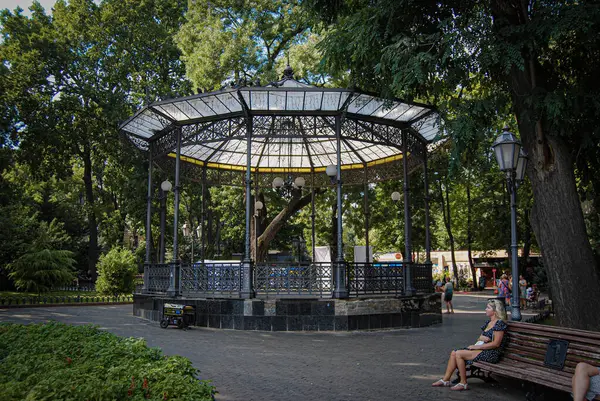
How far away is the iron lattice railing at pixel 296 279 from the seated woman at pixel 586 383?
8517 mm

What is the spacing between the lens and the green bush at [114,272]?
26500mm

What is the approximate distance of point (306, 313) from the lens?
42.0 ft

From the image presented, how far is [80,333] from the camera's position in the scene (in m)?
7.00

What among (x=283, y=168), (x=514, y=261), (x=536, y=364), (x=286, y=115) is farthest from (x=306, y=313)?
(x=283, y=168)

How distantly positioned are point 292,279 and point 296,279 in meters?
0.12

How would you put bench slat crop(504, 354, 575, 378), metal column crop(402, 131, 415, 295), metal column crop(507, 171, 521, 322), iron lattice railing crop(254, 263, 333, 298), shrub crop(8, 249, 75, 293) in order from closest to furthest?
bench slat crop(504, 354, 575, 378) → metal column crop(507, 171, 521, 322) → iron lattice railing crop(254, 263, 333, 298) → metal column crop(402, 131, 415, 295) → shrub crop(8, 249, 75, 293)

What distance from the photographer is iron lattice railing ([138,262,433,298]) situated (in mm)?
13367

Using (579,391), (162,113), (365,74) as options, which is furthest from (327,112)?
(579,391)

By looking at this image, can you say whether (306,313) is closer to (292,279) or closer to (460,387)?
(292,279)

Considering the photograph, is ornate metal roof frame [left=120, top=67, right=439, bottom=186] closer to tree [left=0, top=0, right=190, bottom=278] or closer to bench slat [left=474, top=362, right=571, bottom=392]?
bench slat [left=474, top=362, right=571, bottom=392]

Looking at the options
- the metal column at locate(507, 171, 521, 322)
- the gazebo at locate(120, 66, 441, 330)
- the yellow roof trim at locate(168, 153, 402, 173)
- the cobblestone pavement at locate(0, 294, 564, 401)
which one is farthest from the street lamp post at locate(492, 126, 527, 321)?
the yellow roof trim at locate(168, 153, 402, 173)

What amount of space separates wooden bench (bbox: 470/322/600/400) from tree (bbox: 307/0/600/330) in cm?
260

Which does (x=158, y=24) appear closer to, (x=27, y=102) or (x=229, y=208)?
(x=27, y=102)

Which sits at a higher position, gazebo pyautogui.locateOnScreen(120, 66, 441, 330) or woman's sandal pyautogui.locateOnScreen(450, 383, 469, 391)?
gazebo pyautogui.locateOnScreen(120, 66, 441, 330)
